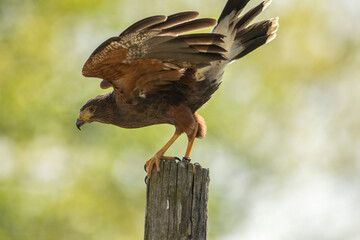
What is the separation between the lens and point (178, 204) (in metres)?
4.65

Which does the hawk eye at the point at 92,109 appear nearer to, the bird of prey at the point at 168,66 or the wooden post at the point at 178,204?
the bird of prey at the point at 168,66

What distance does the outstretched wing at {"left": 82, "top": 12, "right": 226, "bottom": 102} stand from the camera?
509 cm

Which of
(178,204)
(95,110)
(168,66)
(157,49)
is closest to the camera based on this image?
(178,204)

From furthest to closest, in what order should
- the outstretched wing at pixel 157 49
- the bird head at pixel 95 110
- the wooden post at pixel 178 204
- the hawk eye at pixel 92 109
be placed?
the hawk eye at pixel 92 109, the bird head at pixel 95 110, the outstretched wing at pixel 157 49, the wooden post at pixel 178 204

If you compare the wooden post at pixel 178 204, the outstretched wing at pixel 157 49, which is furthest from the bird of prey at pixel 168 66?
the wooden post at pixel 178 204

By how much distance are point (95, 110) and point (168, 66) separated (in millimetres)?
1227

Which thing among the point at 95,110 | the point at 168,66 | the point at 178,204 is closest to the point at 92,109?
the point at 95,110

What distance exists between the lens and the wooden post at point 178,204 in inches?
181

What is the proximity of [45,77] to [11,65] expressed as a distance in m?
1.01

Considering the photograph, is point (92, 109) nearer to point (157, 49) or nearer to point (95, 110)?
point (95, 110)

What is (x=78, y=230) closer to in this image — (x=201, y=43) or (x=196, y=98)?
(x=196, y=98)

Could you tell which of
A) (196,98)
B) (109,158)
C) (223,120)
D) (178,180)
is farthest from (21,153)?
(178,180)

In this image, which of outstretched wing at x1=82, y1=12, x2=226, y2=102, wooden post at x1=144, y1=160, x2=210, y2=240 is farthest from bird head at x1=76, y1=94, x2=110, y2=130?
wooden post at x1=144, y1=160, x2=210, y2=240

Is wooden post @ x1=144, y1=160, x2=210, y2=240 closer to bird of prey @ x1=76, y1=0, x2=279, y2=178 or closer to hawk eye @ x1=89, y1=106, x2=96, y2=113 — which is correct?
bird of prey @ x1=76, y1=0, x2=279, y2=178
